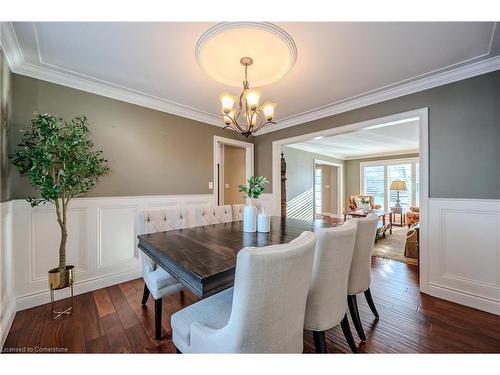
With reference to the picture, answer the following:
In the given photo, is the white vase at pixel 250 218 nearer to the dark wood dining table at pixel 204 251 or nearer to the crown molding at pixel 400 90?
the dark wood dining table at pixel 204 251

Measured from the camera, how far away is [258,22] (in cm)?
143

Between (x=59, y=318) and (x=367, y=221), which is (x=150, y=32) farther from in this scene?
(x=59, y=318)

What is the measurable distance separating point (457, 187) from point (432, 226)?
0.48 meters

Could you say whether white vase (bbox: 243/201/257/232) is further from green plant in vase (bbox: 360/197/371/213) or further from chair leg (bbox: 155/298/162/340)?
green plant in vase (bbox: 360/197/371/213)

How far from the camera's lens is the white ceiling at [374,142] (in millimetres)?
4380

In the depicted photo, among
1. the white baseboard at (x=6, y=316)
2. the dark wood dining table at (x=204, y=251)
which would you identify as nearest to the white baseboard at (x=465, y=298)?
the dark wood dining table at (x=204, y=251)

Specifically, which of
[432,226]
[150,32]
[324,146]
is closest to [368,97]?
[432,226]

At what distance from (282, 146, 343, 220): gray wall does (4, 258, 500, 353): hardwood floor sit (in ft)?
12.6

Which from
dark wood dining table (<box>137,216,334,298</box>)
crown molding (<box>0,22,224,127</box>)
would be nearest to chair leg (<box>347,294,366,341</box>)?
dark wood dining table (<box>137,216,334,298</box>)

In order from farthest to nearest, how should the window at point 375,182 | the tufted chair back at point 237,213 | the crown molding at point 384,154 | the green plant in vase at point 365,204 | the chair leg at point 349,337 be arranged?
1. the window at point 375,182
2. the crown molding at point 384,154
3. the green plant in vase at point 365,204
4. the tufted chair back at point 237,213
5. the chair leg at point 349,337

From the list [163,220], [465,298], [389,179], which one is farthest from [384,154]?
[163,220]

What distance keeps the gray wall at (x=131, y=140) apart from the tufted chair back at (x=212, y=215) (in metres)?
0.89

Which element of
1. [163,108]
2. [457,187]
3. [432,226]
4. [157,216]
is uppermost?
[163,108]

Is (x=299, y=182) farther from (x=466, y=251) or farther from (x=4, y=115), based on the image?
(x=4, y=115)
